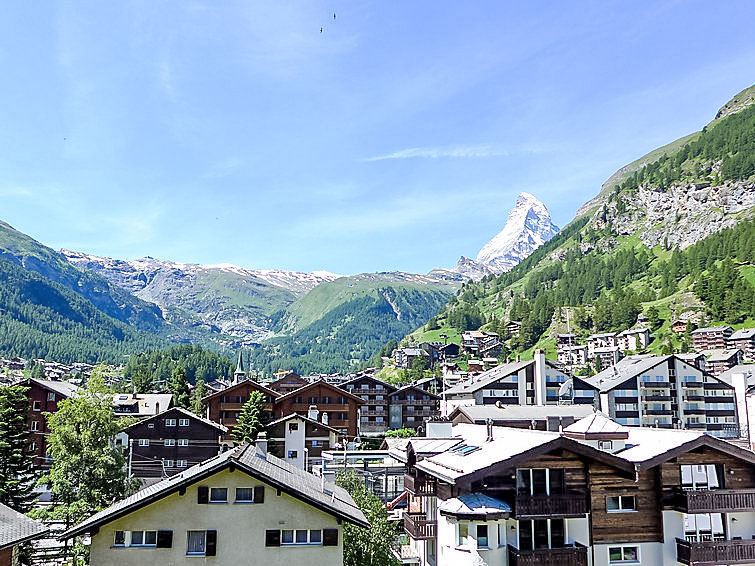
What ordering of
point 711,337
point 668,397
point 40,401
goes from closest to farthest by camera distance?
point 40,401, point 668,397, point 711,337

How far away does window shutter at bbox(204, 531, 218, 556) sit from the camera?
26.6 meters

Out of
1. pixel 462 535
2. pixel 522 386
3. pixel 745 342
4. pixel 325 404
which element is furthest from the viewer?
pixel 745 342

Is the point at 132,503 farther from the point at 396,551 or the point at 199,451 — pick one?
the point at 199,451

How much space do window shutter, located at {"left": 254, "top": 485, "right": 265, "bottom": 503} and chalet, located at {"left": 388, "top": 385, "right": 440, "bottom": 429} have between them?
93228mm

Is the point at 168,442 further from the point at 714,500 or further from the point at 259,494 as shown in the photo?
the point at 714,500

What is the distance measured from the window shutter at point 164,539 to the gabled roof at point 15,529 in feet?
17.1

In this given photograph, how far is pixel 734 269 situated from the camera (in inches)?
7357

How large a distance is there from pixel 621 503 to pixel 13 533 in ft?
92.3

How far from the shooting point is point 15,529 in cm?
2600

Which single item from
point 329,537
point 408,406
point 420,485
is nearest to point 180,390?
point 408,406

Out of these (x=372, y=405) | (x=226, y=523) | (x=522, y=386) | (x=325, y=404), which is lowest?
(x=226, y=523)

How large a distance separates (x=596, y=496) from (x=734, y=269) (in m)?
187

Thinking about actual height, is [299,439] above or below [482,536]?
above

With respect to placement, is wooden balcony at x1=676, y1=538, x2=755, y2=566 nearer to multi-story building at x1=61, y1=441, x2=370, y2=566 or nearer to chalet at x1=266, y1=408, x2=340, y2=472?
multi-story building at x1=61, y1=441, x2=370, y2=566
